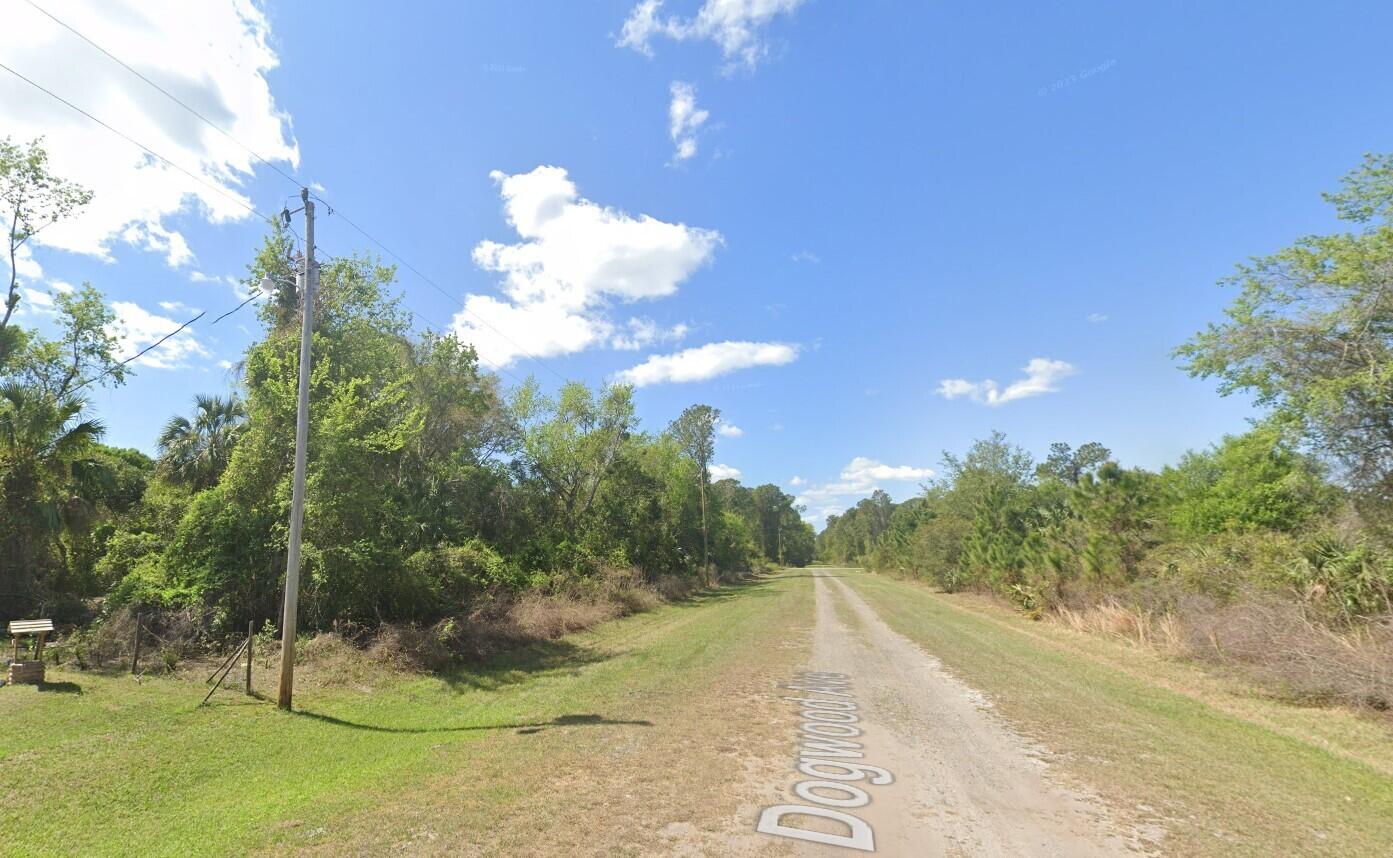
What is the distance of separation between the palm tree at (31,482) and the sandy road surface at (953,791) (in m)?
21.6

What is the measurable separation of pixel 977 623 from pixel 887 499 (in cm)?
11407

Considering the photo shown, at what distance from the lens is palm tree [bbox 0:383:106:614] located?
1703 cm

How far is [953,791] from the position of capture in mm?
5922

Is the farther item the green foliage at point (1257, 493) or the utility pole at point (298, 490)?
the green foliage at point (1257, 493)

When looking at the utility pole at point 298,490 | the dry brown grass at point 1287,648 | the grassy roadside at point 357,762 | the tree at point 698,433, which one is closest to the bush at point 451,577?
the grassy roadside at point 357,762

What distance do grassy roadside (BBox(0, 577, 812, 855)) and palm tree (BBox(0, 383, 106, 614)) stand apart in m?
9.59

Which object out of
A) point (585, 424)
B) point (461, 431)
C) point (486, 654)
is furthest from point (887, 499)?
point (486, 654)

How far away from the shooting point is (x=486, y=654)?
47.8ft

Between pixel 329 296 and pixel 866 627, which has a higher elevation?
pixel 329 296

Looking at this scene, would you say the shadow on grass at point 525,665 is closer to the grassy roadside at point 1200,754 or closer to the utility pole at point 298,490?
the utility pole at point 298,490

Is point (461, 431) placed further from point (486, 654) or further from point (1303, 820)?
point (1303, 820)

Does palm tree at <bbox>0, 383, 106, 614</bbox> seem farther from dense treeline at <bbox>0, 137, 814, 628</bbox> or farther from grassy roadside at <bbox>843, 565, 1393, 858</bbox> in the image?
grassy roadside at <bbox>843, 565, 1393, 858</bbox>

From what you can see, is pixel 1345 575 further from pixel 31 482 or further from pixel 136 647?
pixel 31 482

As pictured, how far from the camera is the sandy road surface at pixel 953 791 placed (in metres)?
4.82
